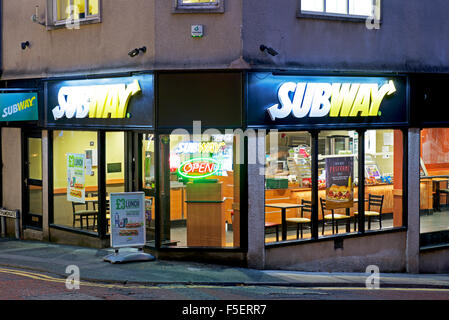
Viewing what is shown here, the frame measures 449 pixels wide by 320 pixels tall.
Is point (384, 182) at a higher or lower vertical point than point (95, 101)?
lower

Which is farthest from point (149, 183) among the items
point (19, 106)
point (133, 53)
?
point (19, 106)

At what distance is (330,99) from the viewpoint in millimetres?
14578

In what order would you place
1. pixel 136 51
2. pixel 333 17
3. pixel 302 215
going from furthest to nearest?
pixel 302 215
pixel 333 17
pixel 136 51

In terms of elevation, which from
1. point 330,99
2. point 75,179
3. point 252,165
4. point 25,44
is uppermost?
point 25,44

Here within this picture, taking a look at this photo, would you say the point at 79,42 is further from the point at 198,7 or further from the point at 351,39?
the point at 351,39

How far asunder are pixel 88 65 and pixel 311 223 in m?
6.07

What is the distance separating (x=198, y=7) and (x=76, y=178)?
212 inches

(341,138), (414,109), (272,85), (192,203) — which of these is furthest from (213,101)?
(414,109)

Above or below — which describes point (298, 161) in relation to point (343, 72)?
below

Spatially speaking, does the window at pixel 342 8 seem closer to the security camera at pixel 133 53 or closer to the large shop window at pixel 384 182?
the large shop window at pixel 384 182

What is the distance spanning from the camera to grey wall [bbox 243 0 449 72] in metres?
13.7
